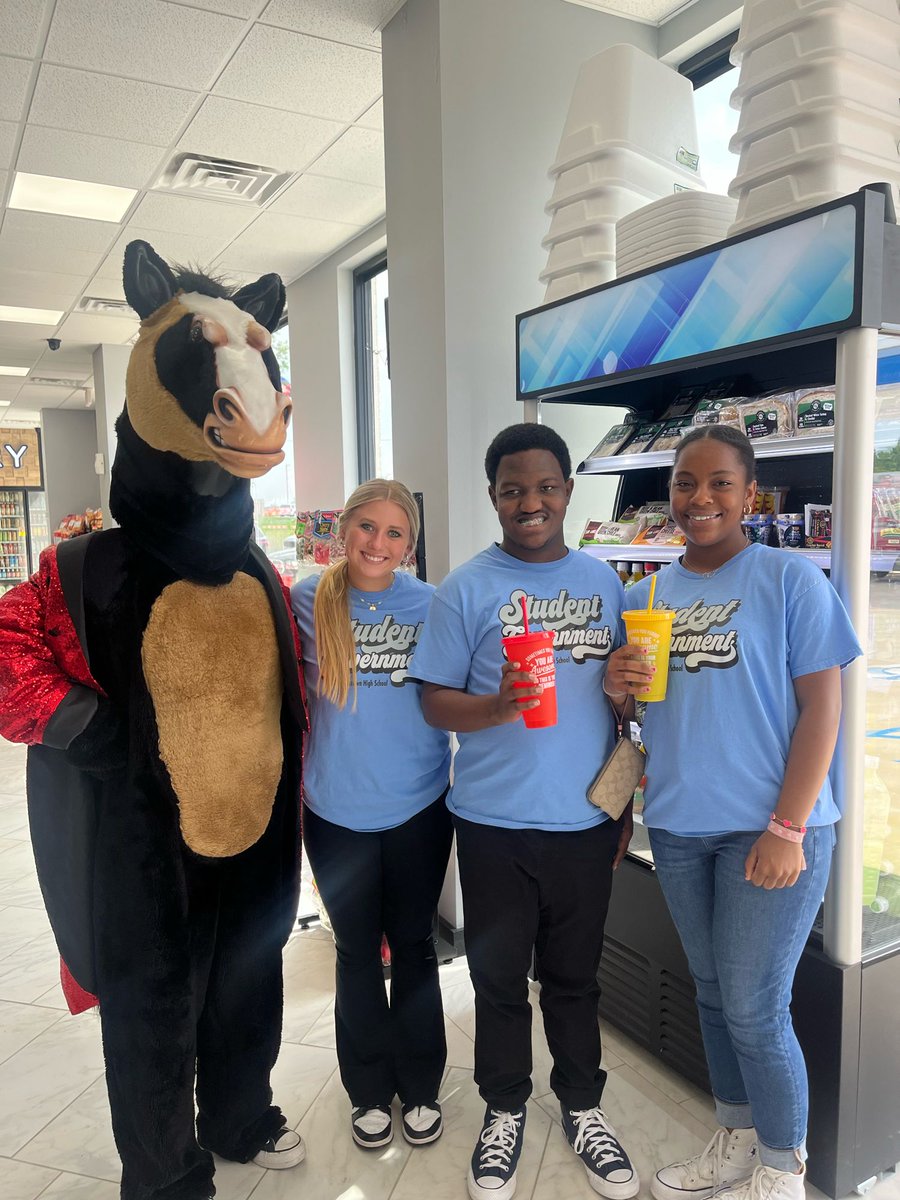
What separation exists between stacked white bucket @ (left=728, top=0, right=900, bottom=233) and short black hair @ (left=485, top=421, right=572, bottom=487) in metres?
0.71

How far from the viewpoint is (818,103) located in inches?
72.6

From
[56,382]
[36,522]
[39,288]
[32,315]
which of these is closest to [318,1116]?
[39,288]

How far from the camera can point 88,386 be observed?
10.0 metres

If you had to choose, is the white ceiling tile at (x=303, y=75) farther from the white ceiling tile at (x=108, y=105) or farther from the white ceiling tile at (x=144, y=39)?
the white ceiling tile at (x=108, y=105)

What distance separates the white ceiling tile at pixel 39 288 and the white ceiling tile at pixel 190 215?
134 cm

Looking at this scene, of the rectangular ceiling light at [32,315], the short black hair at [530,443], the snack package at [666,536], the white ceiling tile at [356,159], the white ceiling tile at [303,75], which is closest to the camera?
the short black hair at [530,443]

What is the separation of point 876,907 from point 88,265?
5847 millimetres

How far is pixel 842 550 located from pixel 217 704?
1.30m

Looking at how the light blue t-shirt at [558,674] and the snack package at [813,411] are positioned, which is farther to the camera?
the snack package at [813,411]

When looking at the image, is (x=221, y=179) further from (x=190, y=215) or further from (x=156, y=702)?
(x=156, y=702)

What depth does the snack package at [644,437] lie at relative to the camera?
7.77 feet

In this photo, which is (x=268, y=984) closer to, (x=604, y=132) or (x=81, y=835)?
(x=81, y=835)

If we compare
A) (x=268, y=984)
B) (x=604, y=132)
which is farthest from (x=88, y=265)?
(x=268, y=984)

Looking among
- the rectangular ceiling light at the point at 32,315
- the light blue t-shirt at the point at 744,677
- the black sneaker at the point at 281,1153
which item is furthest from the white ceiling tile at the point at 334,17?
the rectangular ceiling light at the point at 32,315
